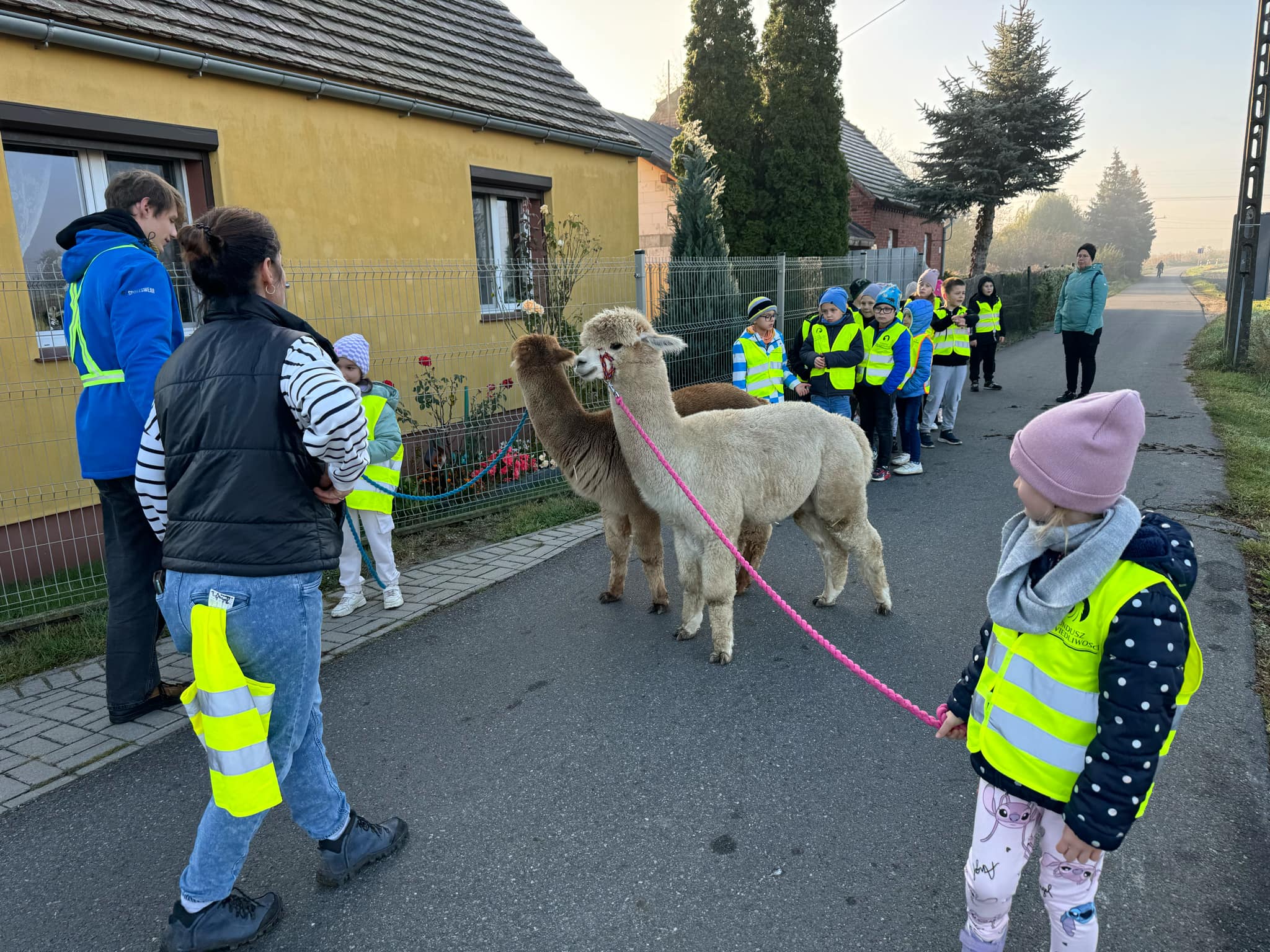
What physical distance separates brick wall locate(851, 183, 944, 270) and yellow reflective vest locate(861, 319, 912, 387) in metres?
19.4

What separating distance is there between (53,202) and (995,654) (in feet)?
24.9

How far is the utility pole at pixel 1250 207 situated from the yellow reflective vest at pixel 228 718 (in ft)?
59.2

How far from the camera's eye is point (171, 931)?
2.35 metres

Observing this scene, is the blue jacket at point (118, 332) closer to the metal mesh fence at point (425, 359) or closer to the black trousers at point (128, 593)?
the black trousers at point (128, 593)

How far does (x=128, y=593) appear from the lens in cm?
374

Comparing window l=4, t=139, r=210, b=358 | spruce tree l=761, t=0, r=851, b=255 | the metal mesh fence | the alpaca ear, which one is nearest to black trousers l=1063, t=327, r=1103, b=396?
the metal mesh fence

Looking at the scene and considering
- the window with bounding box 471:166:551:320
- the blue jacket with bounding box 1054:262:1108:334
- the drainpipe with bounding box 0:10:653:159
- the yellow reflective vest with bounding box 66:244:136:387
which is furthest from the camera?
the blue jacket with bounding box 1054:262:1108:334

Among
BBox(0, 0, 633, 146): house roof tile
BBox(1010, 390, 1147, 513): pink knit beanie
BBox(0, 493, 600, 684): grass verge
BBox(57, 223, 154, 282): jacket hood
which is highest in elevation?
BBox(0, 0, 633, 146): house roof tile

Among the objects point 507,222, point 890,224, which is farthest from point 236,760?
point 890,224

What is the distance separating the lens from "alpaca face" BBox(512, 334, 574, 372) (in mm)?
5098

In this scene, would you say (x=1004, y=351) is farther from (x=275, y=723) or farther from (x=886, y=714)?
(x=275, y=723)

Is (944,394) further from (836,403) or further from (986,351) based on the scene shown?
(986,351)

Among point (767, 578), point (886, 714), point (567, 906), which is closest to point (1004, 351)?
point (767, 578)

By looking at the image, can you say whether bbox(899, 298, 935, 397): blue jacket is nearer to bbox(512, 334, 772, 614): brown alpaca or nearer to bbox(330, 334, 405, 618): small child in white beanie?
bbox(512, 334, 772, 614): brown alpaca
